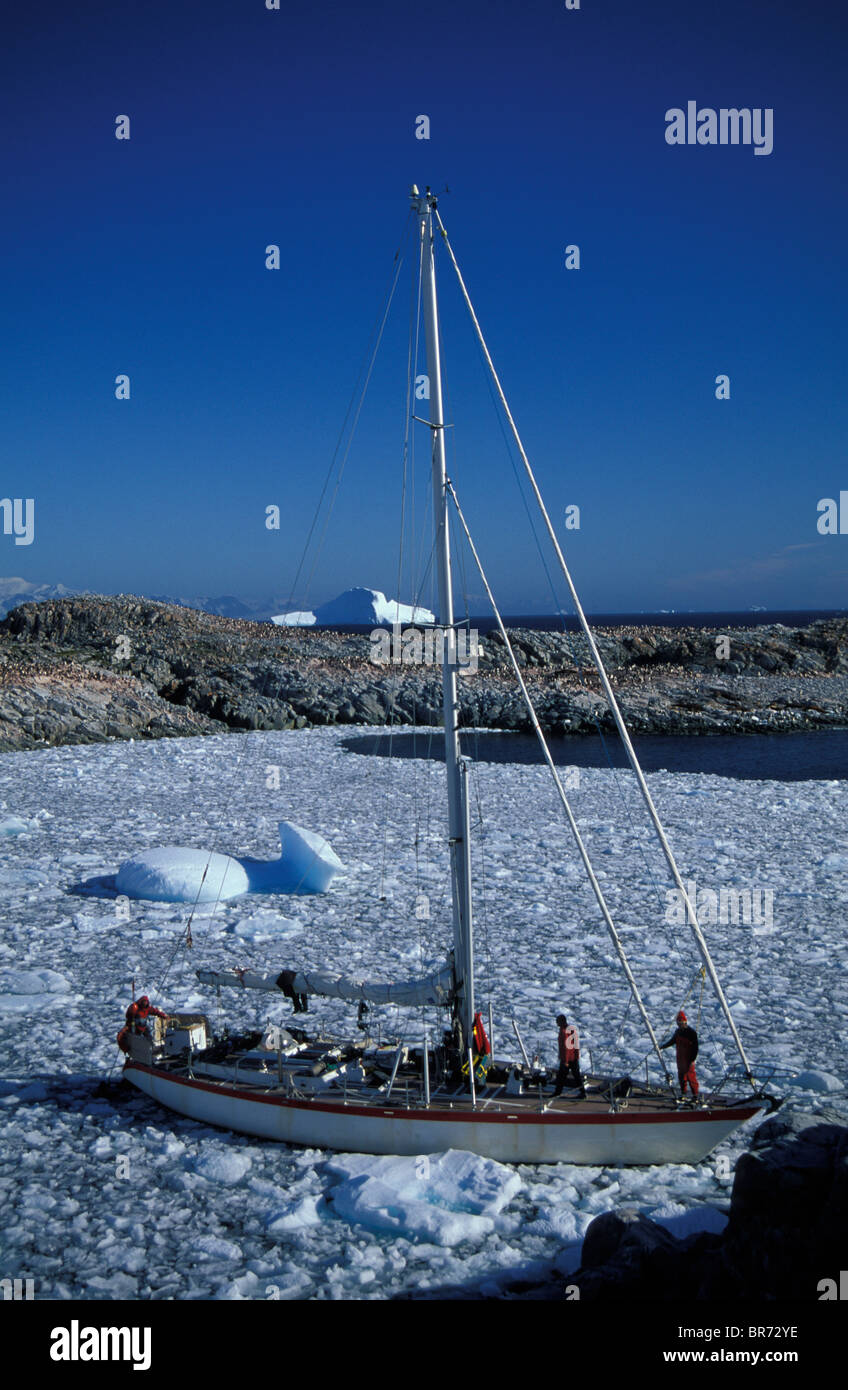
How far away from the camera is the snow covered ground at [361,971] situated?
6227 mm

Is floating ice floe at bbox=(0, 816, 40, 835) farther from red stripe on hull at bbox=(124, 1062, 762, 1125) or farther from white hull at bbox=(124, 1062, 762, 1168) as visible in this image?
red stripe on hull at bbox=(124, 1062, 762, 1125)

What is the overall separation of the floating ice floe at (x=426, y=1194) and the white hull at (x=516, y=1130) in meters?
0.14

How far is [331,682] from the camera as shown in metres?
46.1

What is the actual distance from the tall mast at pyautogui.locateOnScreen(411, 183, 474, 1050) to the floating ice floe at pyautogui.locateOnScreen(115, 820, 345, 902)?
6.77 metres

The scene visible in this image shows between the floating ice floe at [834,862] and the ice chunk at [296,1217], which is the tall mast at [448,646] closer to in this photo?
the ice chunk at [296,1217]

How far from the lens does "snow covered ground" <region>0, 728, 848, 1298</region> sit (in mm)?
6227

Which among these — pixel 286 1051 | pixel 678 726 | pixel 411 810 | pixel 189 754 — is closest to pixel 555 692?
pixel 678 726

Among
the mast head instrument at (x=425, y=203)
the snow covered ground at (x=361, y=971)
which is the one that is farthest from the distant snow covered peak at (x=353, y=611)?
the mast head instrument at (x=425, y=203)

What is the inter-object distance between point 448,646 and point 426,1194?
14.4 feet

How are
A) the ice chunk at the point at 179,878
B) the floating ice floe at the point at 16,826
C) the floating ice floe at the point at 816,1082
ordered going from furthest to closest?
the floating ice floe at the point at 16,826, the ice chunk at the point at 179,878, the floating ice floe at the point at 816,1082

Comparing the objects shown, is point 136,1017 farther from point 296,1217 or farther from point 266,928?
point 266,928

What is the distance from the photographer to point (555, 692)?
151ft
